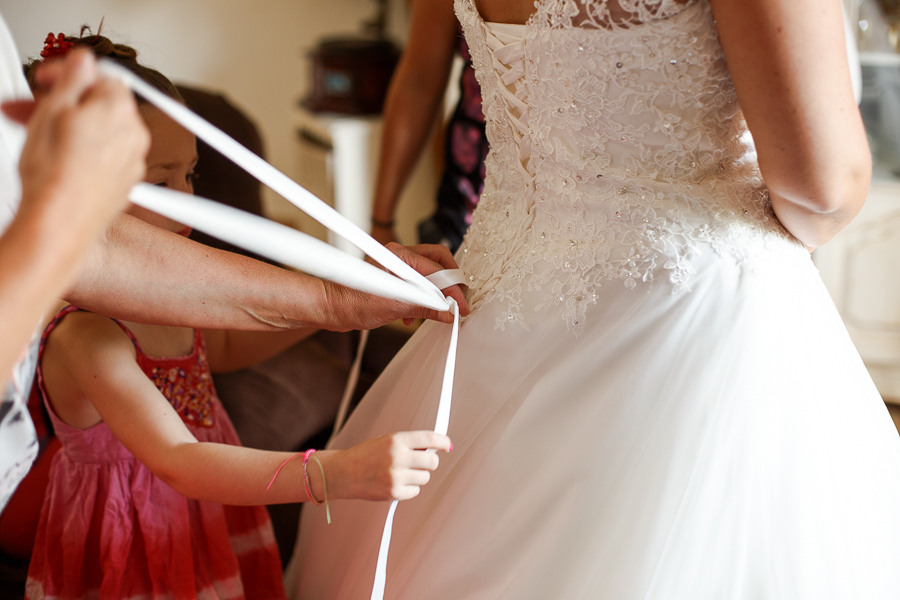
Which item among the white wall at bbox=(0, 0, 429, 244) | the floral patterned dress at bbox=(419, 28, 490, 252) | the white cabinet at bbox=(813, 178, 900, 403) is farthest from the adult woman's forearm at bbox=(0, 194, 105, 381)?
the white wall at bbox=(0, 0, 429, 244)

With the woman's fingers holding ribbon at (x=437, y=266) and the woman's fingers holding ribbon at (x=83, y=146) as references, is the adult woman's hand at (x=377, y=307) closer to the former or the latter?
the woman's fingers holding ribbon at (x=437, y=266)

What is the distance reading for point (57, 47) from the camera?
0.80 m

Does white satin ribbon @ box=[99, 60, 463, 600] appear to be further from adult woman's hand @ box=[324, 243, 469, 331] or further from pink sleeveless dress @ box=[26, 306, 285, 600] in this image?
pink sleeveless dress @ box=[26, 306, 285, 600]

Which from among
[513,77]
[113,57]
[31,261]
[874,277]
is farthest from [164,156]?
[874,277]

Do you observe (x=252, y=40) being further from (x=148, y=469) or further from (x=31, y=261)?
(x=31, y=261)

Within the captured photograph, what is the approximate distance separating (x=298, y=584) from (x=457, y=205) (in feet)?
3.03

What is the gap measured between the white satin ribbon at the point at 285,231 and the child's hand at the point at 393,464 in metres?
0.03

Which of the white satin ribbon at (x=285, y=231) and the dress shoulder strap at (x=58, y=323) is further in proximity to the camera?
the dress shoulder strap at (x=58, y=323)

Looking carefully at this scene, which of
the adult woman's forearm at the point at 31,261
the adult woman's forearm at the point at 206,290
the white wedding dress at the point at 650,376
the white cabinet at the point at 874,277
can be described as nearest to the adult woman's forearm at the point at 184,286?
the adult woman's forearm at the point at 206,290

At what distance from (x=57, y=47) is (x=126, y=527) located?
61 cm

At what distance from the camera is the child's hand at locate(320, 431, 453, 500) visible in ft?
2.05

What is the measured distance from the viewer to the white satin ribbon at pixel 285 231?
53cm

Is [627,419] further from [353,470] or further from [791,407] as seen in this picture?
[353,470]

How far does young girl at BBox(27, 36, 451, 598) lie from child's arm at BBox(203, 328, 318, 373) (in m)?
0.10
